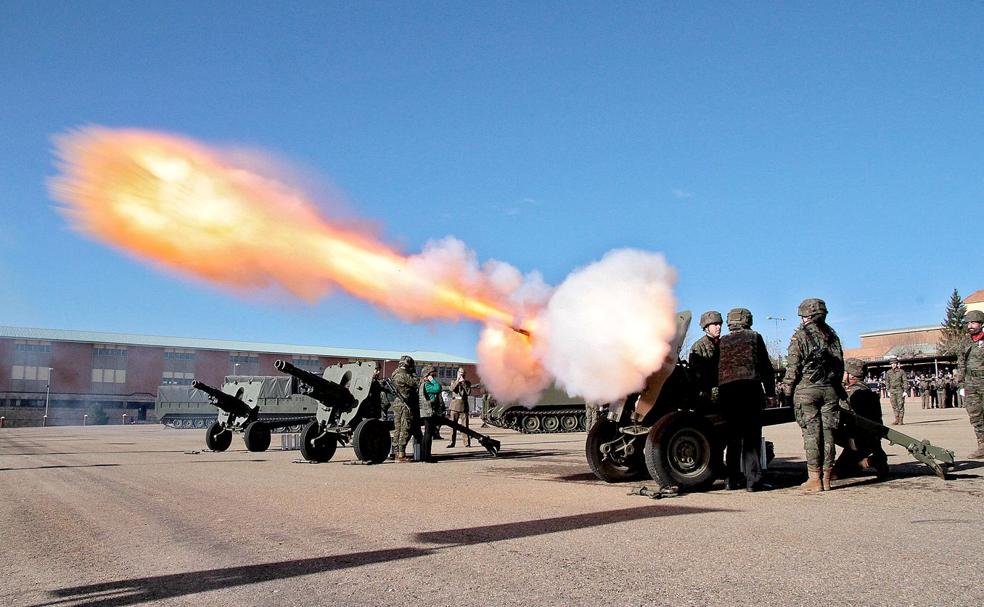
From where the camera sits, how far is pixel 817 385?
890 cm

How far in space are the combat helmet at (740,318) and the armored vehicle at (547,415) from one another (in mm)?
19560

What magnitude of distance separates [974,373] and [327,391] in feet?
37.6

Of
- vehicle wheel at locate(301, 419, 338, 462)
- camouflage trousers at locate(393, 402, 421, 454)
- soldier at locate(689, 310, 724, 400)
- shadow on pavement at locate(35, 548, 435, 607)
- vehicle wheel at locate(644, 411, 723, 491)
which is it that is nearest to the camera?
shadow on pavement at locate(35, 548, 435, 607)

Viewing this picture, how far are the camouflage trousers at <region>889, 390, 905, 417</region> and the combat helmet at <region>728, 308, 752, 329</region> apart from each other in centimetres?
1607

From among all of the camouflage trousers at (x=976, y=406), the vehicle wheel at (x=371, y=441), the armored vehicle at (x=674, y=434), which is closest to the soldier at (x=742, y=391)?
the armored vehicle at (x=674, y=434)

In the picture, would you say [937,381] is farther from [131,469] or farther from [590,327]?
[131,469]

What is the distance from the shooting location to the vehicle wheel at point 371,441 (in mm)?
13984

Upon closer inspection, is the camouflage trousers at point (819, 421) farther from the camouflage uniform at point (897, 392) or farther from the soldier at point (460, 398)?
the camouflage uniform at point (897, 392)

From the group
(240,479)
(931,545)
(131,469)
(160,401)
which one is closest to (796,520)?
(931,545)

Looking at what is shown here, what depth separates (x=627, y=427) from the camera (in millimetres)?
10000

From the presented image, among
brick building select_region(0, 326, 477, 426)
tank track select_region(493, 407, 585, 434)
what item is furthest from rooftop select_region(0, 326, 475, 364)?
tank track select_region(493, 407, 585, 434)

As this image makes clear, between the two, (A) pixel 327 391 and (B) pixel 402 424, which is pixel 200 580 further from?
(A) pixel 327 391

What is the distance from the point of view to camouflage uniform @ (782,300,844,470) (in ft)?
28.9

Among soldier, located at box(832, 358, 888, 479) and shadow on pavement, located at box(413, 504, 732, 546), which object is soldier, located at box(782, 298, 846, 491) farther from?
shadow on pavement, located at box(413, 504, 732, 546)
